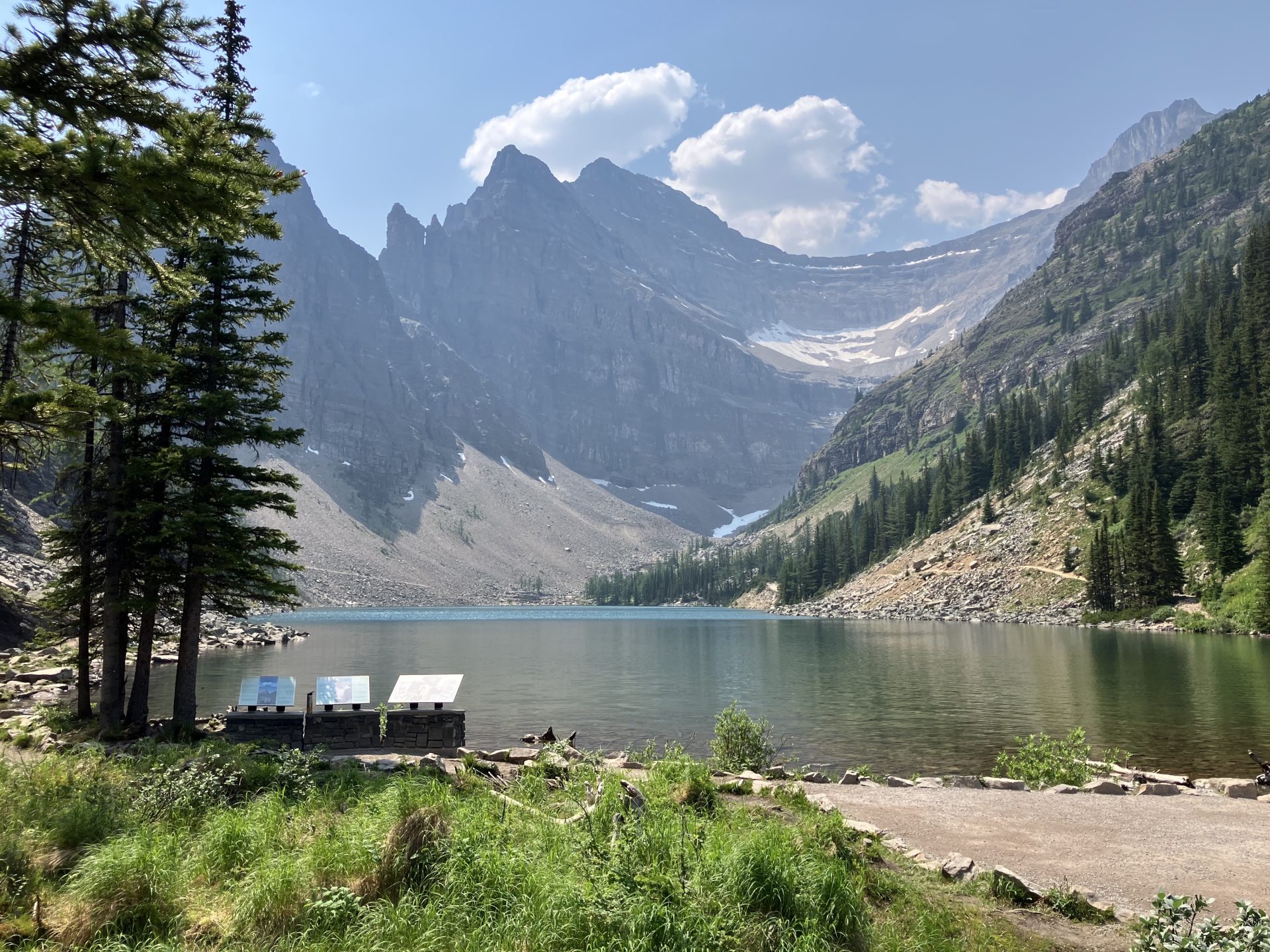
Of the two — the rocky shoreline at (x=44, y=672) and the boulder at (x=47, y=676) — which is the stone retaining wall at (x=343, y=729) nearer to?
the rocky shoreline at (x=44, y=672)

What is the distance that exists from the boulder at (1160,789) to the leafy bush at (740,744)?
968cm

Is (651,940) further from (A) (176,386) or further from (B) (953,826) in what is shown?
(A) (176,386)

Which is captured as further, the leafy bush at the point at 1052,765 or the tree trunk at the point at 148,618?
the tree trunk at the point at 148,618

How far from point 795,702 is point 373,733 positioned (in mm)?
25413

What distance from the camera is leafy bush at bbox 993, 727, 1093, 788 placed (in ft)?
65.8

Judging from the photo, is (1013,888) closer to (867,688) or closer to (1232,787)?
(1232,787)

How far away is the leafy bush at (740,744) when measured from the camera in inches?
870

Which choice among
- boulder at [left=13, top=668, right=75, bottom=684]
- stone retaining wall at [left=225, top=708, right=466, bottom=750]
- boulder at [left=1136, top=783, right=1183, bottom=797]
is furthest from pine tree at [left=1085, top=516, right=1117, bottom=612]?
boulder at [left=13, top=668, right=75, bottom=684]

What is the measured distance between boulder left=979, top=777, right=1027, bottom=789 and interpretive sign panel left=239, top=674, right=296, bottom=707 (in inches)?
825

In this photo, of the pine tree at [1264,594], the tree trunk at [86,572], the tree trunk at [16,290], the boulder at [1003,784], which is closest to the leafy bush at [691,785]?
the boulder at [1003,784]

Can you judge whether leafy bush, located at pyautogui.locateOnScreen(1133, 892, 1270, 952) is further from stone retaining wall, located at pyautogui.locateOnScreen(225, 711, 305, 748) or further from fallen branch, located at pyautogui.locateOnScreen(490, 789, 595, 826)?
stone retaining wall, located at pyautogui.locateOnScreen(225, 711, 305, 748)

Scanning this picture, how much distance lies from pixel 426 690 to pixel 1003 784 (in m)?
17.6

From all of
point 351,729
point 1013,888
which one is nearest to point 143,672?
point 351,729

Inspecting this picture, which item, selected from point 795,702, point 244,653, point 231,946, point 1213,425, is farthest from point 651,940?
point 1213,425
